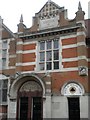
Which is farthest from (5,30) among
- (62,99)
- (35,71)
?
(62,99)

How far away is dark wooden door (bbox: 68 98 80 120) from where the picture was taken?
15.5m

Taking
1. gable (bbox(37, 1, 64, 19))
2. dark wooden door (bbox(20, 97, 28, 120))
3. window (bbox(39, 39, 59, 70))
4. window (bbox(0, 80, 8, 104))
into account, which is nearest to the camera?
dark wooden door (bbox(20, 97, 28, 120))

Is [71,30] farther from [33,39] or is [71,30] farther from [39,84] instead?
[39,84]

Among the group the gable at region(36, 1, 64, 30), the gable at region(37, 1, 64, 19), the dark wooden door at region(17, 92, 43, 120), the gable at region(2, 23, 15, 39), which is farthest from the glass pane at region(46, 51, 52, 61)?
the gable at region(2, 23, 15, 39)

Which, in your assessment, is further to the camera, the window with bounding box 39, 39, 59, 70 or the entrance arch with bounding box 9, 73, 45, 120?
the window with bounding box 39, 39, 59, 70

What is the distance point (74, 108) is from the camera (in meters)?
15.7

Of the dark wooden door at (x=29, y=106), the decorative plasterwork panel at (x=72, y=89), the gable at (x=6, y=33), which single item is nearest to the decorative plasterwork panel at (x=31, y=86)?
the dark wooden door at (x=29, y=106)

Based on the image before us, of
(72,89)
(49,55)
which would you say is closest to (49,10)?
(49,55)

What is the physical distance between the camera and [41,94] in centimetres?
1656

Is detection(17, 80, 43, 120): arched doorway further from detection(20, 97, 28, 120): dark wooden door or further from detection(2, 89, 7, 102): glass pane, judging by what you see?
detection(2, 89, 7, 102): glass pane

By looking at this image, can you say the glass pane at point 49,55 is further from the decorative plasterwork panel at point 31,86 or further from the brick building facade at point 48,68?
the decorative plasterwork panel at point 31,86

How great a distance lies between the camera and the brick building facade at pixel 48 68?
15.7 meters

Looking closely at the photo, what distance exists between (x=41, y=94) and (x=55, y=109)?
4.94ft

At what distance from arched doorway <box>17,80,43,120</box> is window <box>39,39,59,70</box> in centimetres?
155
